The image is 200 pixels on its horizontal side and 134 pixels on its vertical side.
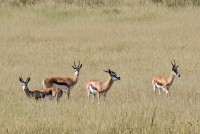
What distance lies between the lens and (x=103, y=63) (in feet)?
69.7

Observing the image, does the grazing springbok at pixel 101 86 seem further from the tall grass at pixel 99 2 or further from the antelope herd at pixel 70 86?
the tall grass at pixel 99 2

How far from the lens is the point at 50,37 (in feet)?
93.1

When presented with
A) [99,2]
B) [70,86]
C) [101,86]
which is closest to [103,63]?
[70,86]

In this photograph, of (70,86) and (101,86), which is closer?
(101,86)

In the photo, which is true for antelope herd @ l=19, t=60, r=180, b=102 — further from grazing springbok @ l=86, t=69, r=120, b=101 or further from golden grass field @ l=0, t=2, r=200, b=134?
golden grass field @ l=0, t=2, r=200, b=134

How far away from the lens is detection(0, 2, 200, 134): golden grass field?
770cm

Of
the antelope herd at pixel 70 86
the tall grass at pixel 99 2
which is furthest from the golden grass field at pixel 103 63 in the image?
the tall grass at pixel 99 2

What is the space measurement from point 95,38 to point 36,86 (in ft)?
41.6

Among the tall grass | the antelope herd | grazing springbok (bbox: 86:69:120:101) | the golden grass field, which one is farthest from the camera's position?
the tall grass

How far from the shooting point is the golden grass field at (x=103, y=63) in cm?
770

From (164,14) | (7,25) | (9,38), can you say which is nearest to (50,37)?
(9,38)

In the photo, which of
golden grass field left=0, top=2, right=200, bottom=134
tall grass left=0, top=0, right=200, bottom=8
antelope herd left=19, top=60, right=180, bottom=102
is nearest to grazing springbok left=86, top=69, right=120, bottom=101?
antelope herd left=19, top=60, right=180, bottom=102

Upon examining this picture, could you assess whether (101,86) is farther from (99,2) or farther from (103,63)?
(99,2)

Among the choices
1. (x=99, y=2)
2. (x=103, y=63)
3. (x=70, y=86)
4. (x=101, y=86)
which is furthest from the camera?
(x=99, y=2)
